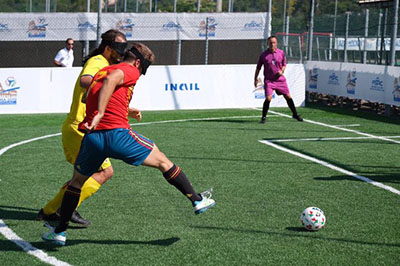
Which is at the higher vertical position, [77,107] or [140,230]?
[77,107]

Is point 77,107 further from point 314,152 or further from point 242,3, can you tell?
point 242,3

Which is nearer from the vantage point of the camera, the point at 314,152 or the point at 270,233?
the point at 270,233

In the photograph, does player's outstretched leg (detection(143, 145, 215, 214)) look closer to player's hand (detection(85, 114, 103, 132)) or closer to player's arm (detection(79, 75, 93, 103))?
player's hand (detection(85, 114, 103, 132))

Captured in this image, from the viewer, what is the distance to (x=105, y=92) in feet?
19.4

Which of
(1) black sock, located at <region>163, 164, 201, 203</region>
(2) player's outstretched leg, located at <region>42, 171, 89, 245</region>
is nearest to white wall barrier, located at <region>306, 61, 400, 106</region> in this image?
(1) black sock, located at <region>163, 164, 201, 203</region>

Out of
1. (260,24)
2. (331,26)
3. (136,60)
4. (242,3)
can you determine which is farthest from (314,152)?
(242,3)

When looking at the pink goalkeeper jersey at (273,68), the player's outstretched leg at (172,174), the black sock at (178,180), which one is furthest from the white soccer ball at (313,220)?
the pink goalkeeper jersey at (273,68)

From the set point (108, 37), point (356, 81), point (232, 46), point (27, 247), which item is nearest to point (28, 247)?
point (27, 247)

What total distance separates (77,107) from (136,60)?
3.51 ft

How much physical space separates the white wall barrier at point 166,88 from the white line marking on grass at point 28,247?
10562 mm

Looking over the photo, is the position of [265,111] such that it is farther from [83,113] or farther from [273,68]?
[83,113]

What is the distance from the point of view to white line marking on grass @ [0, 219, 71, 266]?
19.4 ft

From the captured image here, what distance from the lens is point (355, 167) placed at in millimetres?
10461

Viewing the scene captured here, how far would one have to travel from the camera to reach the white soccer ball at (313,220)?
6.86 m
